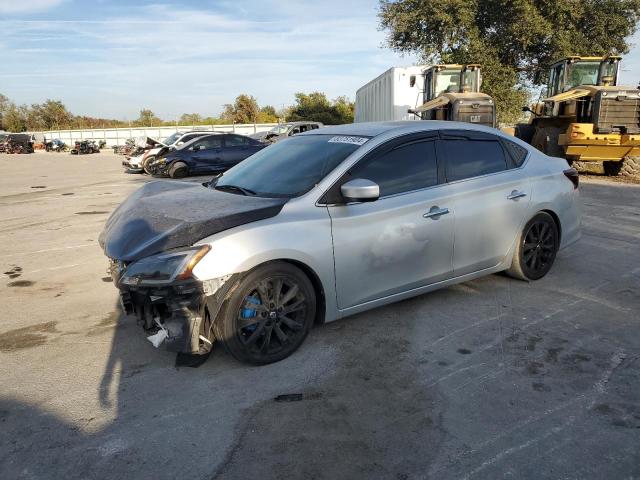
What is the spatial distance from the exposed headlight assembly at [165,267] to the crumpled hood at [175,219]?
0.23ft

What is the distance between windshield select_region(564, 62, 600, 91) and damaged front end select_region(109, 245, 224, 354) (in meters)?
14.6

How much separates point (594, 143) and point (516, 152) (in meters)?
8.97

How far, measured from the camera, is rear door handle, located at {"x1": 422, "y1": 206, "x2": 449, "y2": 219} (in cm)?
410

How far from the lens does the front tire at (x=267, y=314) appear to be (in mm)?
3303

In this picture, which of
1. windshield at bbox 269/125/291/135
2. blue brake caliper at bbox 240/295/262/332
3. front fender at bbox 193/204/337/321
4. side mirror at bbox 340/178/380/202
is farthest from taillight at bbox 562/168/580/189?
windshield at bbox 269/125/291/135

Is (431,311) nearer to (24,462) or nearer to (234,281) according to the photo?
(234,281)

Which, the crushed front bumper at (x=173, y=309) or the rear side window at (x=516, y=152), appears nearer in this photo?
the crushed front bumper at (x=173, y=309)

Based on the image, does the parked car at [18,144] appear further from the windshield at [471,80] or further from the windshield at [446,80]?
the windshield at [471,80]

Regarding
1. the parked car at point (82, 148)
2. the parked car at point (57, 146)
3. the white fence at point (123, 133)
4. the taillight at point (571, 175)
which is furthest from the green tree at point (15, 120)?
the taillight at point (571, 175)

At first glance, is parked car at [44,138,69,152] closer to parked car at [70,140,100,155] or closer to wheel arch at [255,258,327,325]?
parked car at [70,140,100,155]

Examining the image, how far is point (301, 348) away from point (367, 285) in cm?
68

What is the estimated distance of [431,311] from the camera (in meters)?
4.40

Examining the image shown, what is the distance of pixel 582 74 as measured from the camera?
14.8m

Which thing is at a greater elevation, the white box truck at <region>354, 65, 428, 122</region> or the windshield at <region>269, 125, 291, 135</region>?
the white box truck at <region>354, 65, 428, 122</region>
